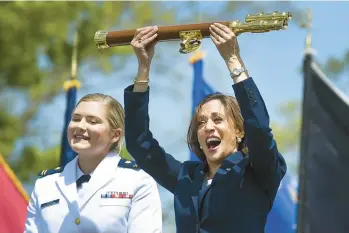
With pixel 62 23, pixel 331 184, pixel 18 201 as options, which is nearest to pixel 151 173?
pixel 331 184

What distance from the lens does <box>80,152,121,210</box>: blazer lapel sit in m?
3.75

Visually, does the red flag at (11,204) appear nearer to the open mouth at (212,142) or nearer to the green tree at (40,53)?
the open mouth at (212,142)

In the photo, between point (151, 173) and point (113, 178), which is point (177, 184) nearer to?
point (151, 173)

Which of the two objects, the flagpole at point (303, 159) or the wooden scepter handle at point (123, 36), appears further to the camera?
the wooden scepter handle at point (123, 36)

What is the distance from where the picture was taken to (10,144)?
42.8ft

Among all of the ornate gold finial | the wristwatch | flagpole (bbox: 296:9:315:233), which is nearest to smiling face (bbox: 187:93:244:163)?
the wristwatch

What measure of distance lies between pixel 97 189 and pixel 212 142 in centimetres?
63

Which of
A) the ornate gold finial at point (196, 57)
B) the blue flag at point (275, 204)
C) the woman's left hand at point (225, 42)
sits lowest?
the blue flag at point (275, 204)

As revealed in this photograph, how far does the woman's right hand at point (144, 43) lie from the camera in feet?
11.4

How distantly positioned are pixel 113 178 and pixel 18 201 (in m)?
2.01

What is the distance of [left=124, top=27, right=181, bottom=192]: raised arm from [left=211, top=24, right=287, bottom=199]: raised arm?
0.35 meters

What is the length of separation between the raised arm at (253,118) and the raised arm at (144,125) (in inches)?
13.7

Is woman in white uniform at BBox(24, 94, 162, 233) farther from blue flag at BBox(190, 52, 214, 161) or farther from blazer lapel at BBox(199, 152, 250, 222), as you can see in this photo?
blue flag at BBox(190, 52, 214, 161)

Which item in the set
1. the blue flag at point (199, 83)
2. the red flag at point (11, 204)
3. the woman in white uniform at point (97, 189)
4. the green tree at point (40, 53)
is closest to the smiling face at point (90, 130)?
the woman in white uniform at point (97, 189)
